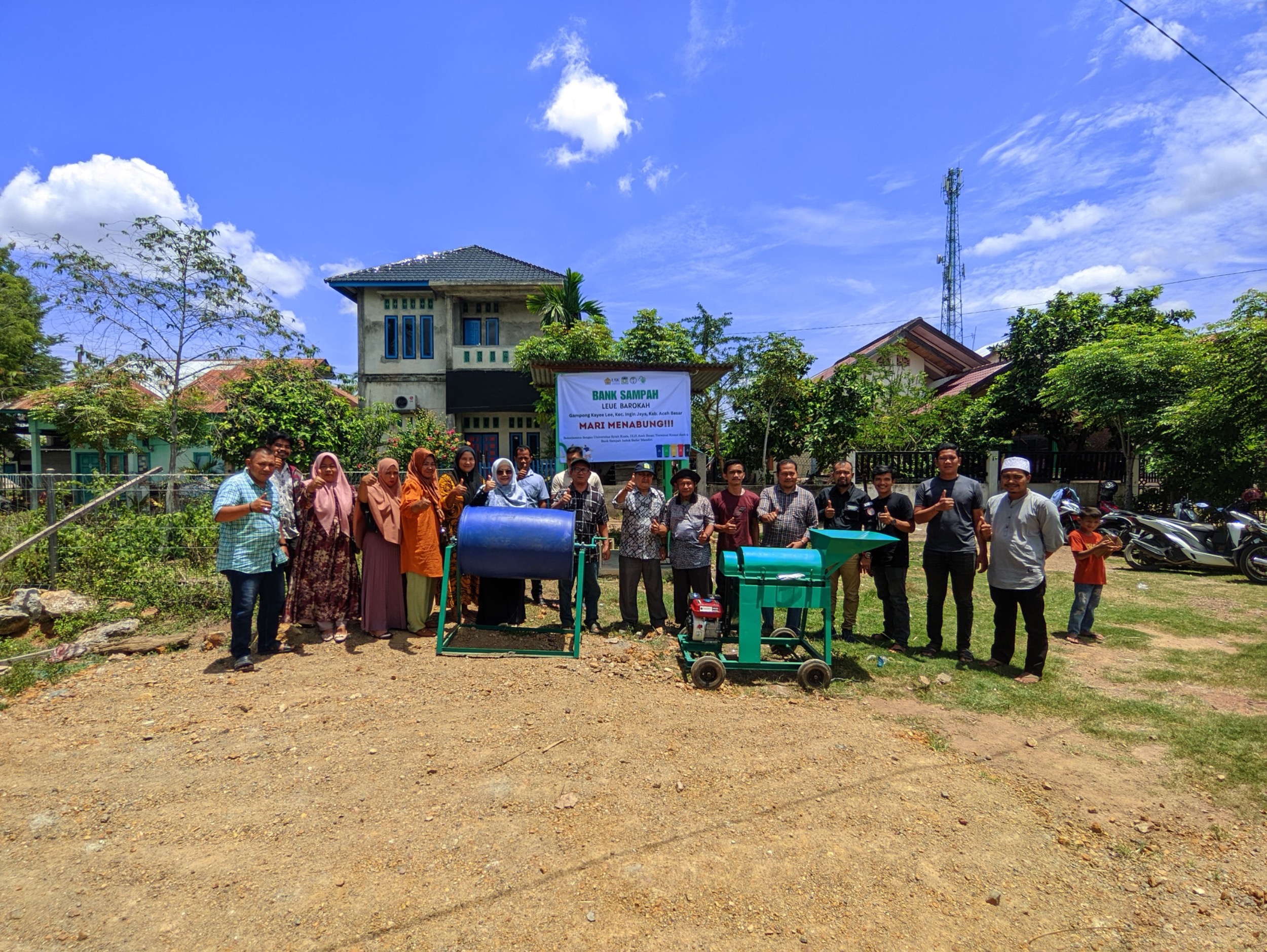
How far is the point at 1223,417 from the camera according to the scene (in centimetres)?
1125

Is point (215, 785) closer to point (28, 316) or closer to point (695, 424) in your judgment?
point (695, 424)

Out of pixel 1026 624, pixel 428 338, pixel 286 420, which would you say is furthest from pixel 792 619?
pixel 428 338

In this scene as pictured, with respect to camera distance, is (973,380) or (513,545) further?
(973,380)

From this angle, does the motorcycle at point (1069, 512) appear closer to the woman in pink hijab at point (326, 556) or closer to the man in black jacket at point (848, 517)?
the man in black jacket at point (848, 517)

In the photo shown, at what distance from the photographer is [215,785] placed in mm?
3238

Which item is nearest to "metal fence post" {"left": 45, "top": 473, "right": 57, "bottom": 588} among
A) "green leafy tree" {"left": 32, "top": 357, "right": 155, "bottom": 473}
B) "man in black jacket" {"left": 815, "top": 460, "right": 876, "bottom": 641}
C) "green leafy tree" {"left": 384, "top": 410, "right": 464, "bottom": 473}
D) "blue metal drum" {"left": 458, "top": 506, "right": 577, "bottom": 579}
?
"blue metal drum" {"left": 458, "top": 506, "right": 577, "bottom": 579}

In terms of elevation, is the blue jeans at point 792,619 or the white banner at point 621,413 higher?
the white banner at point 621,413

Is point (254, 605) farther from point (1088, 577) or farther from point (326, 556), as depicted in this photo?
point (1088, 577)

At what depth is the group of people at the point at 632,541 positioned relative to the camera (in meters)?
4.94

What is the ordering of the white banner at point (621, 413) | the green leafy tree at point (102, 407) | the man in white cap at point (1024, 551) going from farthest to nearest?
the green leafy tree at point (102, 407), the white banner at point (621, 413), the man in white cap at point (1024, 551)

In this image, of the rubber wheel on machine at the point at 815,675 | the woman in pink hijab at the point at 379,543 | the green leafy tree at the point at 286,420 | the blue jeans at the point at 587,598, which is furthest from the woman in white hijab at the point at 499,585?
the green leafy tree at the point at 286,420

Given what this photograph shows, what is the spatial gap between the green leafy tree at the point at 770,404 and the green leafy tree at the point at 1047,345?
23.3 feet

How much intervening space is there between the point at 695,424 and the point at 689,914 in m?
14.9

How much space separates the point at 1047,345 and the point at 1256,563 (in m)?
10.5
